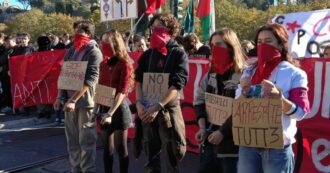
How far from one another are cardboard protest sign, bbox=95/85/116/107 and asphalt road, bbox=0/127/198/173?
4.78 feet

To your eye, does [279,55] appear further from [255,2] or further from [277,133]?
[255,2]

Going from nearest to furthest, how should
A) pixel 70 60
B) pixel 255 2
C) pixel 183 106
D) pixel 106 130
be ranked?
1. pixel 106 130
2. pixel 70 60
3. pixel 183 106
4. pixel 255 2

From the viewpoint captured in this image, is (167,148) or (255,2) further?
(255,2)

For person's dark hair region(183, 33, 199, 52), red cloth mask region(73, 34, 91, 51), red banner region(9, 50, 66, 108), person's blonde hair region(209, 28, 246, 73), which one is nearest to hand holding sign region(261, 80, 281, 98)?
person's blonde hair region(209, 28, 246, 73)

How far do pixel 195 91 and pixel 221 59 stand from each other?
7.82 feet

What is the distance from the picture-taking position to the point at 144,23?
1435 cm

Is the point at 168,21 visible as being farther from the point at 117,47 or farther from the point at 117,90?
the point at 117,90

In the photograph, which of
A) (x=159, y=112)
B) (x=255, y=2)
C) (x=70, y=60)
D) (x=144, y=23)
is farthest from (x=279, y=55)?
A: (x=255, y=2)

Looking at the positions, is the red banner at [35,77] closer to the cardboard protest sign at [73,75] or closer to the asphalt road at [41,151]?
the asphalt road at [41,151]

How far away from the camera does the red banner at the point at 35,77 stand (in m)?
9.77

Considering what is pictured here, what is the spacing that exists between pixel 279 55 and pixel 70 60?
2.99 meters

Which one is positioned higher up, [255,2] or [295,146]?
[255,2]

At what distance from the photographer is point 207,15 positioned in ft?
33.7

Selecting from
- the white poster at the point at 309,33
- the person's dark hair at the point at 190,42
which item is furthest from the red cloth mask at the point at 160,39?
the person's dark hair at the point at 190,42
